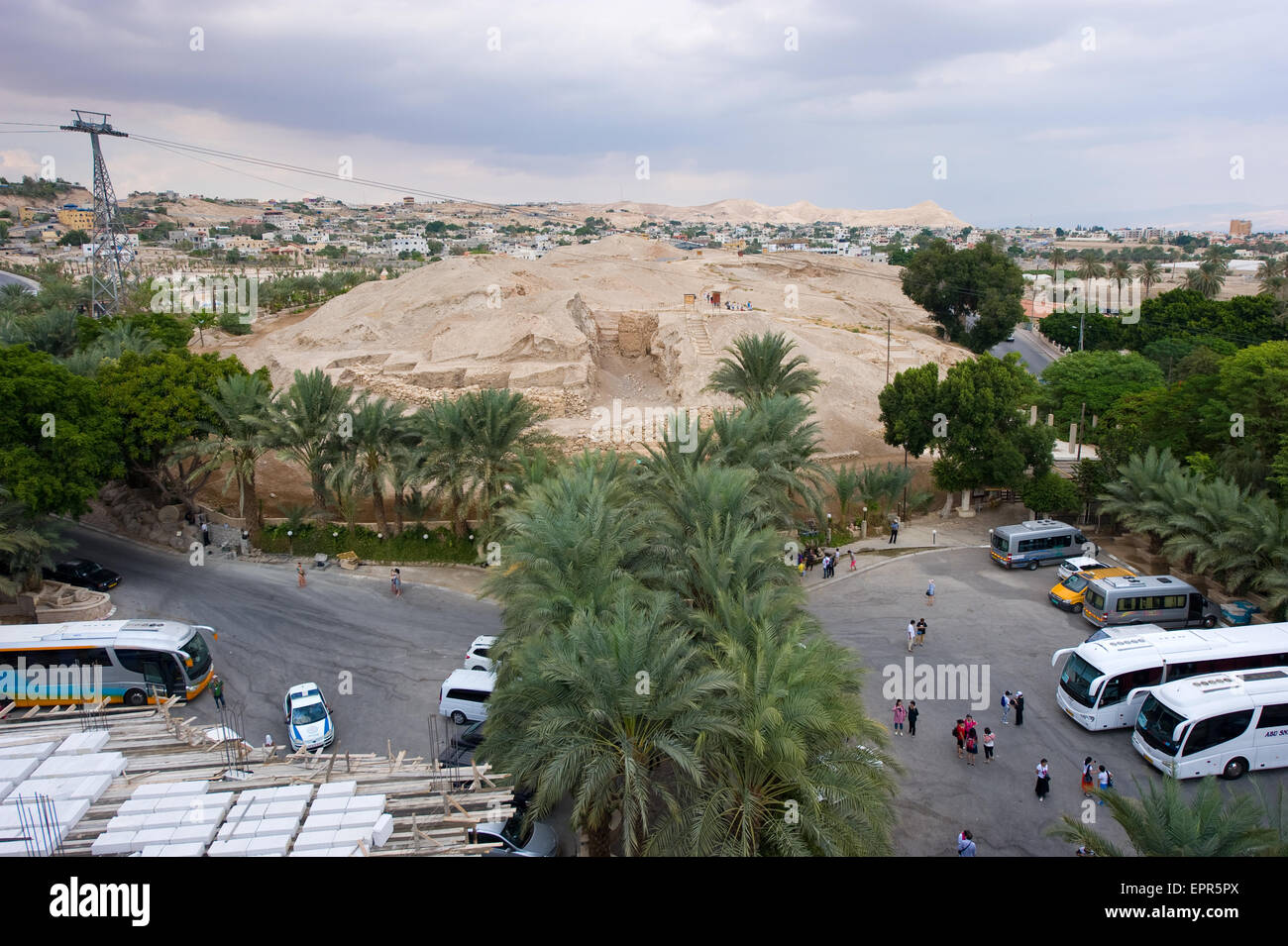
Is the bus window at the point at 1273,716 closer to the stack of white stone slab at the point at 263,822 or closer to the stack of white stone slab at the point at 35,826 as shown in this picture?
the stack of white stone slab at the point at 263,822

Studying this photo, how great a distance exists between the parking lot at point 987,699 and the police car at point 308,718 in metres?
10.2

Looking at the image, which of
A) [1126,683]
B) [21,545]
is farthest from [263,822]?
[21,545]

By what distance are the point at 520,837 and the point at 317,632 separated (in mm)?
11089

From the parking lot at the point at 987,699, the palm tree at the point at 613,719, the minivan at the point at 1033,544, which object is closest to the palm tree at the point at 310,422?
the parking lot at the point at 987,699

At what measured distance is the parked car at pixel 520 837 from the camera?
1158cm

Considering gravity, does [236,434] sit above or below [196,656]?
above

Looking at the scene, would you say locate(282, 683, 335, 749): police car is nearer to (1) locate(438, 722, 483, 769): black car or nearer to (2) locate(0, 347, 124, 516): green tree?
(1) locate(438, 722, 483, 769): black car

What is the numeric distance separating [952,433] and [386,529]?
18826mm

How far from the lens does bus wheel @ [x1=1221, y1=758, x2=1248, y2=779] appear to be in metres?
14.6

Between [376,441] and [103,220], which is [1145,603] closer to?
[376,441]

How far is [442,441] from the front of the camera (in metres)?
22.8

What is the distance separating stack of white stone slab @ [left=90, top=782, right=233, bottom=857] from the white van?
773 centimetres

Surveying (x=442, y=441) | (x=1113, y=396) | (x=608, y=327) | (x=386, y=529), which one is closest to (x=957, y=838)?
(x=442, y=441)

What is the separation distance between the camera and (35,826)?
8.05 metres
